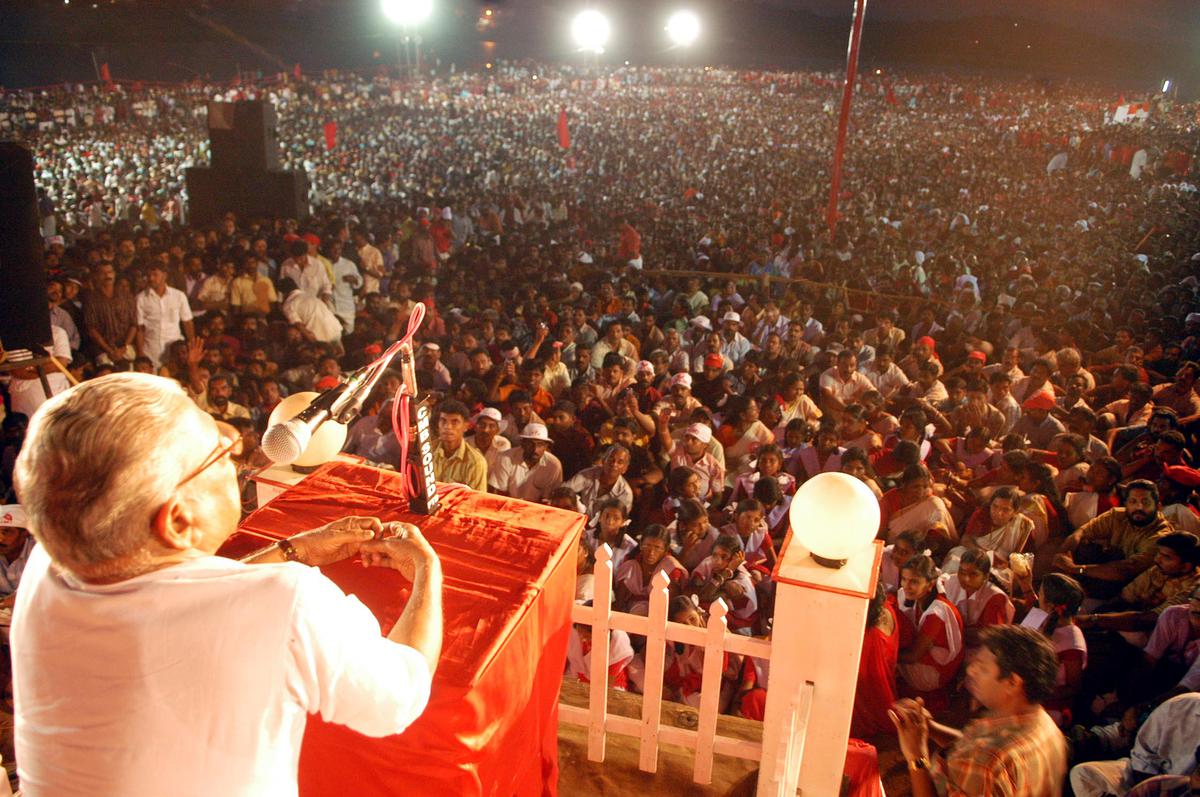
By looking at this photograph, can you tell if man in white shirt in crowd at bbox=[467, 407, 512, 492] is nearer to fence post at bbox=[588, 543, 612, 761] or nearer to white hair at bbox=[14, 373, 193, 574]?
fence post at bbox=[588, 543, 612, 761]

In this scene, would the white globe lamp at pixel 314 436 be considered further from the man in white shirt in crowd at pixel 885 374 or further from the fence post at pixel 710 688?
the man in white shirt in crowd at pixel 885 374

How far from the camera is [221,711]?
3.69ft

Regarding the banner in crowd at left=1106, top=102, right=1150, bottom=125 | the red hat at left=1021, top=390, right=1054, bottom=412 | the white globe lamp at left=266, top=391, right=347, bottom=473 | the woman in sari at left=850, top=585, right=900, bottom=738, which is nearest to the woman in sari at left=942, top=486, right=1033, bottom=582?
the woman in sari at left=850, top=585, right=900, bottom=738

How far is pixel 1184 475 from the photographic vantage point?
16.2ft

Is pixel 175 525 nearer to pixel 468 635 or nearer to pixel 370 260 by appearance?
pixel 468 635

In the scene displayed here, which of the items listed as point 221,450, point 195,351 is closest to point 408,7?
point 195,351

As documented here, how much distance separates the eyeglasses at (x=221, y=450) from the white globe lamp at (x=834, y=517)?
4.31ft

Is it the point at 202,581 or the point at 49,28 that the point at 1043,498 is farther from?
the point at 49,28

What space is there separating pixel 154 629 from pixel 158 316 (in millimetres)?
6605

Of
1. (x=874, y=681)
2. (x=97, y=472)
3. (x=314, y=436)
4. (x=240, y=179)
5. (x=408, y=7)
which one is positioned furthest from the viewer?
(x=408, y=7)

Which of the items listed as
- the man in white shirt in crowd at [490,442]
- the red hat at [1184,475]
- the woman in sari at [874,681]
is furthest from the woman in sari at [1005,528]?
the man in white shirt in crowd at [490,442]

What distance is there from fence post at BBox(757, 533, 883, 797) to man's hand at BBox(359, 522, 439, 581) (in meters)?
0.95

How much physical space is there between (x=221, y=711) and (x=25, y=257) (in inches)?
191

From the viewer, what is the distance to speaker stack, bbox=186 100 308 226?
1077 cm
